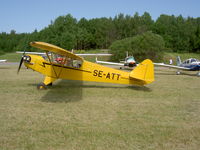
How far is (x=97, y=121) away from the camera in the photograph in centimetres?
507

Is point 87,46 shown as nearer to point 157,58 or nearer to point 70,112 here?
point 157,58

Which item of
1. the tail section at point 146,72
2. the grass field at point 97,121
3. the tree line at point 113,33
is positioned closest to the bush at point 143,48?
the tree line at point 113,33

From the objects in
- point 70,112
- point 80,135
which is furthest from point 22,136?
point 70,112

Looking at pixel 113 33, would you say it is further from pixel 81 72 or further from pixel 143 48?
pixel 81 72

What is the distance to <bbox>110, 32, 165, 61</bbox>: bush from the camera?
36625 mm

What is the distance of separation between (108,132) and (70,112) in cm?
176

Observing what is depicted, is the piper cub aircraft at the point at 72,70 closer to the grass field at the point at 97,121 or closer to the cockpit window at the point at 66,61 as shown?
the cockpit window at the point at 66,61

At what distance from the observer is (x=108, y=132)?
14.3 ft

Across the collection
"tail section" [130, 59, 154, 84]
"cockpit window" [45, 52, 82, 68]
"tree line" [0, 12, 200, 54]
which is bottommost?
"tail section" [130, 59, 154, 84]

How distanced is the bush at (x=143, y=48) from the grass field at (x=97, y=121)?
1169 inches

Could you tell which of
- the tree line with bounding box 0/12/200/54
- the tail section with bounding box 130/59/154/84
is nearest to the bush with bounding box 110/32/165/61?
the tree line with bounding box 0/12/200/54

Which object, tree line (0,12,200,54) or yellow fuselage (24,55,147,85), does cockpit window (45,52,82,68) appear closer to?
yellow fuselage (24,55,147,85)

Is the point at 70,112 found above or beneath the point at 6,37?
beneath

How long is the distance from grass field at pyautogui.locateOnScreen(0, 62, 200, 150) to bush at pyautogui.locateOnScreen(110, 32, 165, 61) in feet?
97.4
